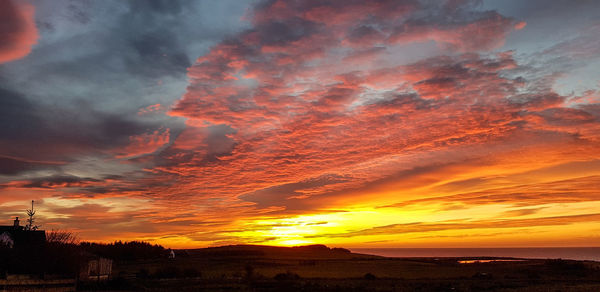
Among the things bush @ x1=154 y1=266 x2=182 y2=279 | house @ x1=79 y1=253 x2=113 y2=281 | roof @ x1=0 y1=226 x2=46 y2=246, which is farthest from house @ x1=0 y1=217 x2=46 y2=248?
house @ x1=79 y1=253 x2=113 y2=281

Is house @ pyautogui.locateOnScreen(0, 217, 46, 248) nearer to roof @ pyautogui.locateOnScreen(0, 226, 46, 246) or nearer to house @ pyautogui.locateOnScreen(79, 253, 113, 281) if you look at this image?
roof @ pyautogui.locateOnScreen(0, 226, 46, 246)

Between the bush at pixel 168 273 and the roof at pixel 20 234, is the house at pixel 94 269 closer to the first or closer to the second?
the bush at pixel 168 273

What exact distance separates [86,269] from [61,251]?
14.9 feet

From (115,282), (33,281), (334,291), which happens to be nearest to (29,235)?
(115,282)

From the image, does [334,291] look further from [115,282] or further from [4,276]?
[4,276]

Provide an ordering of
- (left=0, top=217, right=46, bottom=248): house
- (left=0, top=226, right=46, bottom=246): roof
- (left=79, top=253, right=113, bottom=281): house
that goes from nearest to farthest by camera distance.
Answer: (left=79, top=253, right=113, bottom=281): house → (left=0, top=217, right=46, bottom=248): house → (left=0, top=226, right=46, bottom=246): roof

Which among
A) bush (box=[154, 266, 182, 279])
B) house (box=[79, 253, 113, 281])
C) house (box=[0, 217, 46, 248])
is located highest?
house (box=[0, 217, 46, 248])

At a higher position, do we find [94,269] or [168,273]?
[94,269]

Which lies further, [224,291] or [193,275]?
[193,275]

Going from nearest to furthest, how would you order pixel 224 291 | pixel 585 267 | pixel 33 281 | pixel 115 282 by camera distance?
pixel 33 281 < pixel 224 291 < pixel 115 282 < pixel 585 267

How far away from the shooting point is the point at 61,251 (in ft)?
116

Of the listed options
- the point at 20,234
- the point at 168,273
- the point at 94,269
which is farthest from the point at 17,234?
the point at 94,269

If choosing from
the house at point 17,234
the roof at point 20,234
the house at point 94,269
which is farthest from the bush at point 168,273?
the roof at point 20,234

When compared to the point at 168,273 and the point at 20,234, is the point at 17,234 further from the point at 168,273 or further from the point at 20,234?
the point at 168,273
